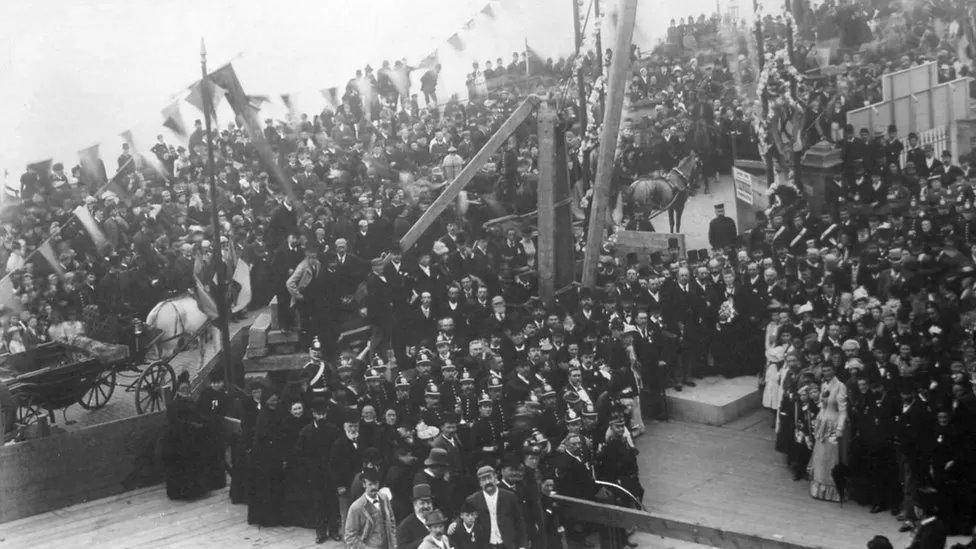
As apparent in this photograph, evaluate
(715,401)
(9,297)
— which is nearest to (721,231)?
(715,401)

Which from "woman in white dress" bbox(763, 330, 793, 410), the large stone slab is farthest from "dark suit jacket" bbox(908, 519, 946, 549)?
the large stone slab

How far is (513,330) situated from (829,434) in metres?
4.32

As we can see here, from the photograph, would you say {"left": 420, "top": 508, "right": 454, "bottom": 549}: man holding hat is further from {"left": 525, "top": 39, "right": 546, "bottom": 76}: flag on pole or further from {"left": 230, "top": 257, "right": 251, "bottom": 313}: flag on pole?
{"left": 525, "top": 39, "right": 546, "bottom": 76}: flag on pole

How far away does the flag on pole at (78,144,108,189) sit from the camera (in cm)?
1922

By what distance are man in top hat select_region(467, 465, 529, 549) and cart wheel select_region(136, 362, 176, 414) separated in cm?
715

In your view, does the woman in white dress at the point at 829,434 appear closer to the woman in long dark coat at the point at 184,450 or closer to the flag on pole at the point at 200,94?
the woman in long dark coat at the point at 184,450

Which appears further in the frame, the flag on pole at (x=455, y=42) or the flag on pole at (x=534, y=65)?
the flag on pole at (x=534, y=65)

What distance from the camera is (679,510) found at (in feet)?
41.6

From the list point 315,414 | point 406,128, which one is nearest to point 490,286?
point 315,414

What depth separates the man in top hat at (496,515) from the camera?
407 inches

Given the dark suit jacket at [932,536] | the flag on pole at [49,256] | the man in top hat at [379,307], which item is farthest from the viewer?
the flag on pole at [49,256]

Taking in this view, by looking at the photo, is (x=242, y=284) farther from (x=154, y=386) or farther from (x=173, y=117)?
(x=173, y=117)

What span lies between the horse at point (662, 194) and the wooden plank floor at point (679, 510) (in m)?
8.08

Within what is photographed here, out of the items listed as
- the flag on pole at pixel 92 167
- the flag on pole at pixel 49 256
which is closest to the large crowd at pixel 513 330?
the flag on pole at pixel 49 256
